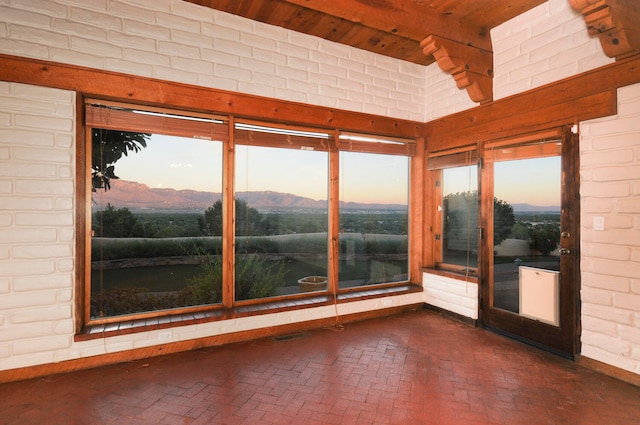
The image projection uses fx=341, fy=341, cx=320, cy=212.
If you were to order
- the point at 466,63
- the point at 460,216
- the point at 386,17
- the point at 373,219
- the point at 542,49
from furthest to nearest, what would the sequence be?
the point at 373,219, the point at 460,216, the point at 466,63, the point at 542,49, the point at 386,17

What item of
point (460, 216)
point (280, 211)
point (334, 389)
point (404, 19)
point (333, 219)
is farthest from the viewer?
point (460, 216)

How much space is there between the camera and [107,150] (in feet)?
10.7

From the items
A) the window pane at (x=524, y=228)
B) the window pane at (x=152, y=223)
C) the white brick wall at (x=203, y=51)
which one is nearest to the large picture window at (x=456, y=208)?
the window pane at (x=524, y=228)

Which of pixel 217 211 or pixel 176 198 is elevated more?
pixel 176 198

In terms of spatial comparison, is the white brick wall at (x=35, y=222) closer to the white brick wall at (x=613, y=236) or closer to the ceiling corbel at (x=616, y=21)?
the ceiling corbel at (x=616, y=21)

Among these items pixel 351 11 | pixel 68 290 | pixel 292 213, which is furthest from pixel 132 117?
pixel 351 11

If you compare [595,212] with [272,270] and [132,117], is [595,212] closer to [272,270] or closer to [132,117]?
[272,270]

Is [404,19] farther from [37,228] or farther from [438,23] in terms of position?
[37,228]

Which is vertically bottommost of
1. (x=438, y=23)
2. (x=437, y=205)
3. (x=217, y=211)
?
(x=217, y=211)

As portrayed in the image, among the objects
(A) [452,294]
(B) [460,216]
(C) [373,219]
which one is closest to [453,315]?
(A) [452,294]

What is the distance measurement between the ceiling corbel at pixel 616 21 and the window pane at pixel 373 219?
2518 mm

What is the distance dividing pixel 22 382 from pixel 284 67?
12.4 feet

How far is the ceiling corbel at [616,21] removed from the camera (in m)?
2.67

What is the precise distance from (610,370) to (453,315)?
1.67 metres
